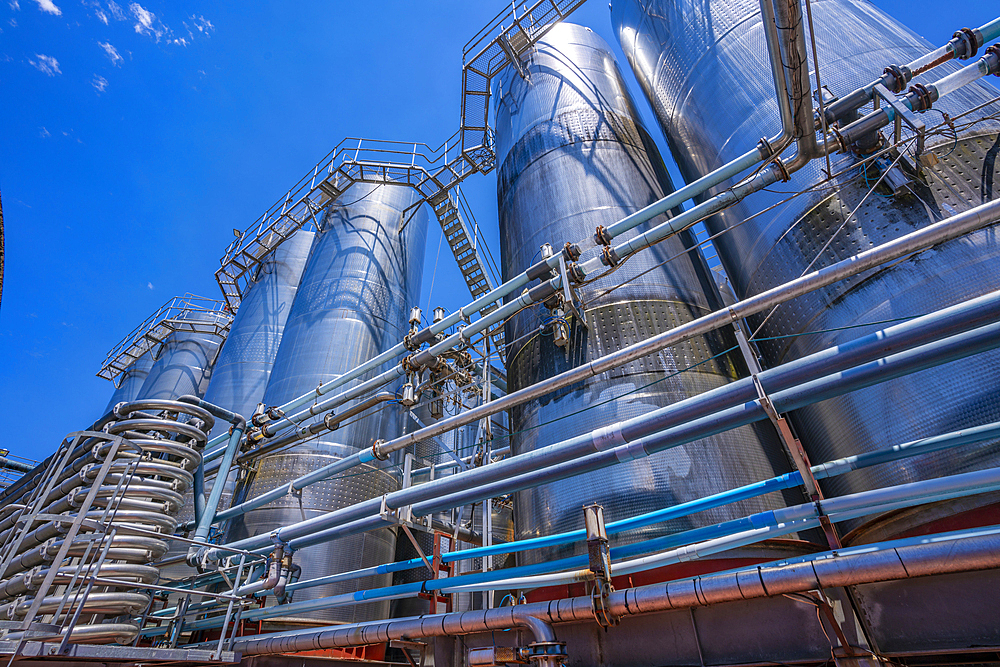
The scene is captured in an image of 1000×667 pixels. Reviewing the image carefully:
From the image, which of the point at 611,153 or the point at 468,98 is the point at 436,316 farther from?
the point at 468,98

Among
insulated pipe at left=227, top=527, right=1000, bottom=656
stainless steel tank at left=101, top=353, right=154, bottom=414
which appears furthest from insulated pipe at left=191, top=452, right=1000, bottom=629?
stainless steel tank at left=101, top=353, right=154, bottom=414

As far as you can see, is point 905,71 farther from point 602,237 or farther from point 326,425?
point 326,425

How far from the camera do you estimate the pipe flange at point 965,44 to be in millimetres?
7680

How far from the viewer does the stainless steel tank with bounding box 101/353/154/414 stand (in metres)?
26.5

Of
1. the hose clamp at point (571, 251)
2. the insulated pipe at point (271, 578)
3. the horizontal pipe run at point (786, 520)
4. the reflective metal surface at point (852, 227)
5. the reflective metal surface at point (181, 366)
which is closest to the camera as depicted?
the horizontal pipe run at point (786, 520)

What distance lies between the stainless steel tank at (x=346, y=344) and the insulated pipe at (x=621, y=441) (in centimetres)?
312

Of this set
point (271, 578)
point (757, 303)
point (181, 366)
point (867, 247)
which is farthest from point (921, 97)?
point (181, 366)

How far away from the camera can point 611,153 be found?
12703 millimetres

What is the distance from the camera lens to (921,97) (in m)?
7.31

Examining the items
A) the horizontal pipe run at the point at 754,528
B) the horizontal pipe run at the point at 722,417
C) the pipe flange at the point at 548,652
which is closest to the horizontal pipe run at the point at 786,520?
the horizontal pipe run at the point at 754,528

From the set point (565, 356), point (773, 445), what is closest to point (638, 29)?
point (565, 356)

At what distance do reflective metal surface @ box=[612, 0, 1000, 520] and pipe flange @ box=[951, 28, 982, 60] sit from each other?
1.88 feet

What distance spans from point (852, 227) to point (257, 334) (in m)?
18.7

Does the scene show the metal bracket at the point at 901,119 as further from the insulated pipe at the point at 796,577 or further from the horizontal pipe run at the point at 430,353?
the horizontal pipe run at the point at 430,353
